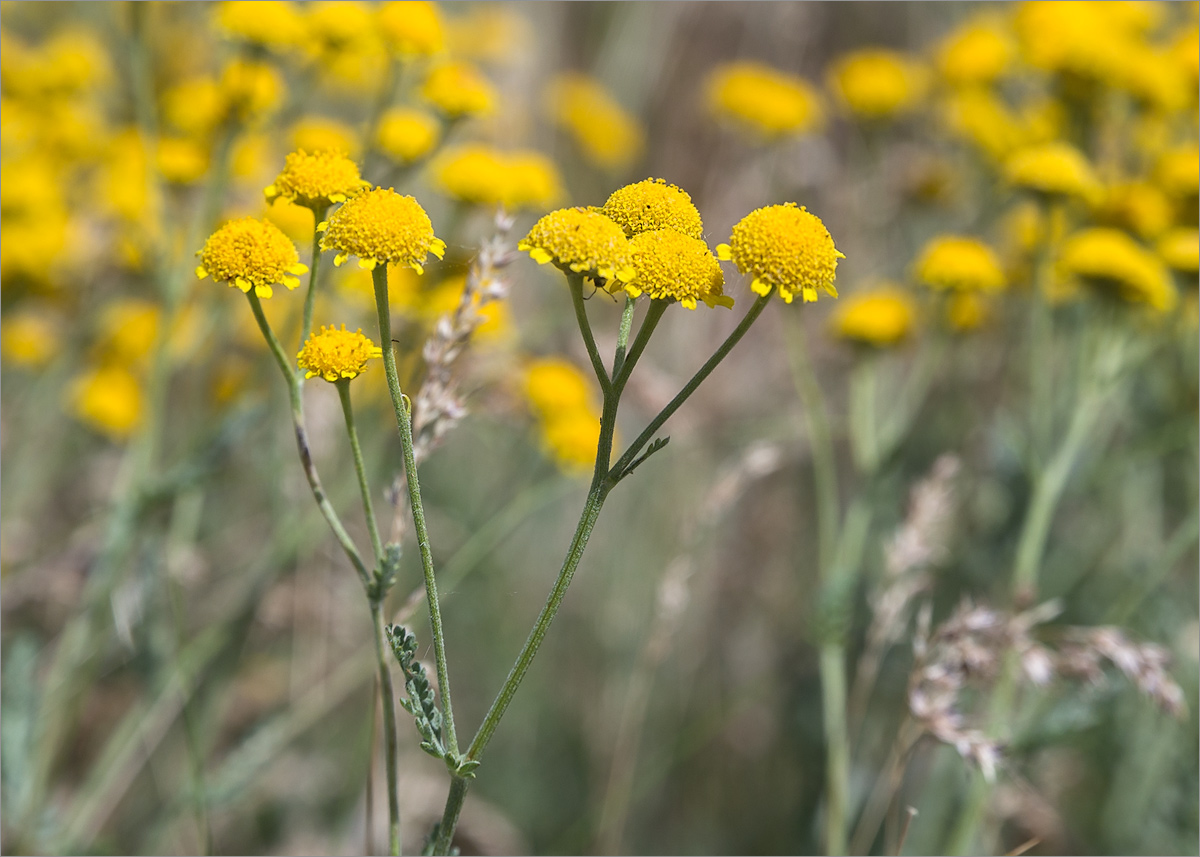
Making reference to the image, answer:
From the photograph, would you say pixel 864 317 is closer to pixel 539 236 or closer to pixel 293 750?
pixel 539 236

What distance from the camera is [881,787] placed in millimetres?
2299

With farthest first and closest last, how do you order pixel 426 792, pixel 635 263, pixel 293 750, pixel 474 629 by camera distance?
pixel 474 629 < pixel 293 750 < pixel 426 792 < pixel 635 263

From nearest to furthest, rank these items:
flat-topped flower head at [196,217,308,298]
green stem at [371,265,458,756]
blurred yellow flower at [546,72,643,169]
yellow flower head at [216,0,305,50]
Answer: green stem at [371,265,458,756], flat-topped flower head at [196,217,308,298], yellow flower head at [216,0,305,50], blurred yellow flower at [546,72,643,169]

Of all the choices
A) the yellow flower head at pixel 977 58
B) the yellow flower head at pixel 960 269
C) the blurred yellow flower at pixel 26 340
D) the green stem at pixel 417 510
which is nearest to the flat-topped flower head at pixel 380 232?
the green stem at pixel 417 510

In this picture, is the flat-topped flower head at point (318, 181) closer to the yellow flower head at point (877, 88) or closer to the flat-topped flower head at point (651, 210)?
the flat-topped flower head at point (651, 210)

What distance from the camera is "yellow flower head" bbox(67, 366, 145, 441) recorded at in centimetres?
269

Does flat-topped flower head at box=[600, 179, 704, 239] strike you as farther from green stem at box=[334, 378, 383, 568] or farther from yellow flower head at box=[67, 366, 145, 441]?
yellow flower head at box=[67, 366, 145, 441]

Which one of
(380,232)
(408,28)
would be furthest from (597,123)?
(380,232)

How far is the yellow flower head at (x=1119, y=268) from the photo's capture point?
2182 millimetres

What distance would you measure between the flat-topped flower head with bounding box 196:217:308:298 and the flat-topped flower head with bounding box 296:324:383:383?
75 mm

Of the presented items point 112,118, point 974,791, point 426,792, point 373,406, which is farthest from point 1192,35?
point 112,118

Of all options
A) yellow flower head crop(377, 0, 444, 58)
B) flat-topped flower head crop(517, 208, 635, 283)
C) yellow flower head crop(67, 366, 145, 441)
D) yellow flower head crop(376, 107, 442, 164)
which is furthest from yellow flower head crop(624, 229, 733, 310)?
yellow flower head crop(67, 366, 145, 441)

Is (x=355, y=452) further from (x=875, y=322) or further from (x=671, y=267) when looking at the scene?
(x=875, y=322)

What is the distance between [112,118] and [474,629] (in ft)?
8.19
